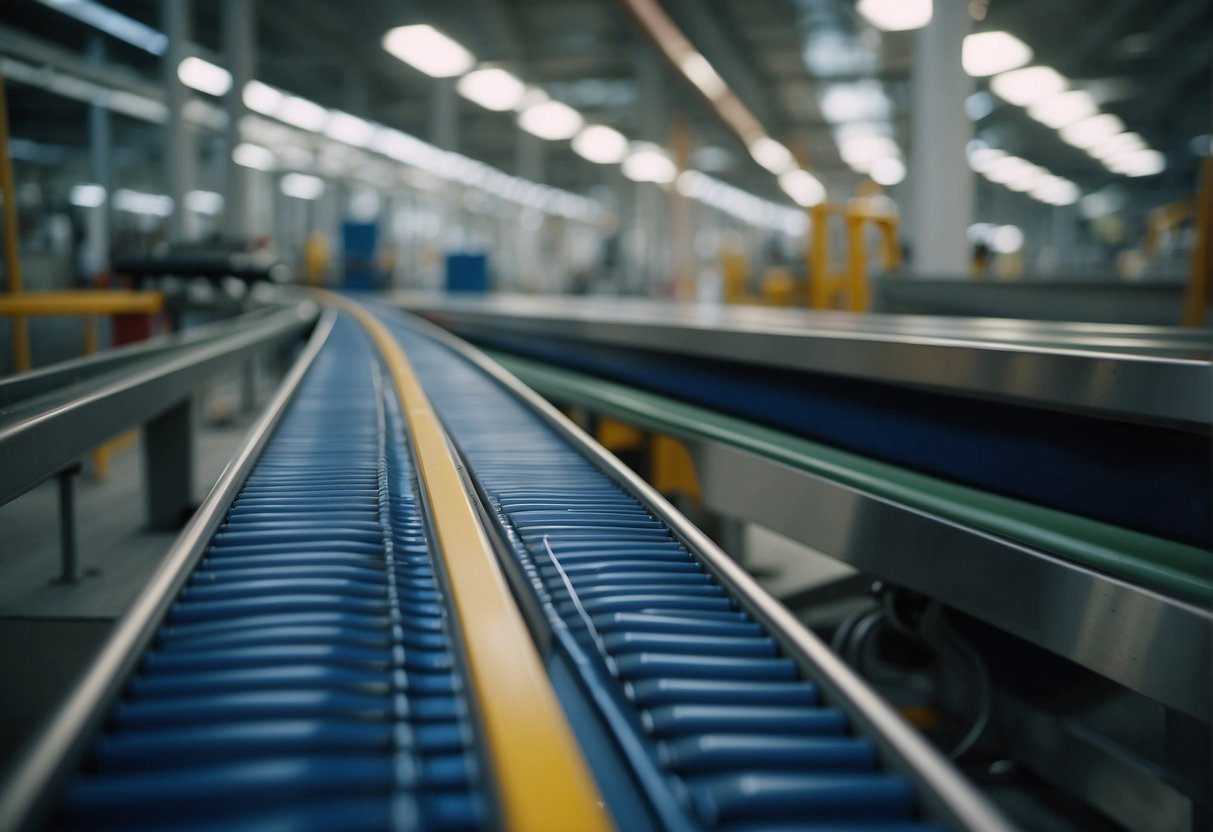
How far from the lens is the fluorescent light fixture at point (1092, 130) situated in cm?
2014

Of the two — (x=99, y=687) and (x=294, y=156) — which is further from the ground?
(x=294, y=156)

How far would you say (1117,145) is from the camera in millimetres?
23281

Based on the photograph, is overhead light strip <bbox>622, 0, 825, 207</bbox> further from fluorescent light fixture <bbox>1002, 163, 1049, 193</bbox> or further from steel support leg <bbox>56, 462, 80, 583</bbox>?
steel support leg <bbox>56, 462, 80, 583</bbox>

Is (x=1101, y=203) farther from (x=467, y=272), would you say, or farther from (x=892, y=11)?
(x=467, y=272)

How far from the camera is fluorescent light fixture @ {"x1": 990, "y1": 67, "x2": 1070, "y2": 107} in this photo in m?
15.1

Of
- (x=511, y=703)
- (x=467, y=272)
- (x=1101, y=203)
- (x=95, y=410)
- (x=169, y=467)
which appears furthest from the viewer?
(x=1101, y=203)

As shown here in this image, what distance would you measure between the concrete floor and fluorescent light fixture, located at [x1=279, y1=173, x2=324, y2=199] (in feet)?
66.8

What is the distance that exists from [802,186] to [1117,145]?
389 inches

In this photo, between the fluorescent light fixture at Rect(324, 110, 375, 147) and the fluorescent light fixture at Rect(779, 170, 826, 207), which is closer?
the fluorescent light fixture at Rect(324, 110, 375, 147)

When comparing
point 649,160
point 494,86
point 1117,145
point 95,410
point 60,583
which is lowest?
point 60,583

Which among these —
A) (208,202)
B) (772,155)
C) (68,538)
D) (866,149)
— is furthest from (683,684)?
(208,202)

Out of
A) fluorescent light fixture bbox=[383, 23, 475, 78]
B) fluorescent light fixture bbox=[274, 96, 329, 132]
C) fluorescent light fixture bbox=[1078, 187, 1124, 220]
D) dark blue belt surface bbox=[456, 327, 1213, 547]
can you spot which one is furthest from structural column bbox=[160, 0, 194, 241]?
fluorescent light fixture bbox=[1078, 187, 1124, 220]

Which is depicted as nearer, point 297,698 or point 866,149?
point 297,698

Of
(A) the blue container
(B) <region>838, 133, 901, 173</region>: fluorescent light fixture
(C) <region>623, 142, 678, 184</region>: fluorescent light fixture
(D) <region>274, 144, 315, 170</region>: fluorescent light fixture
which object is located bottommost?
(A) the blue container
